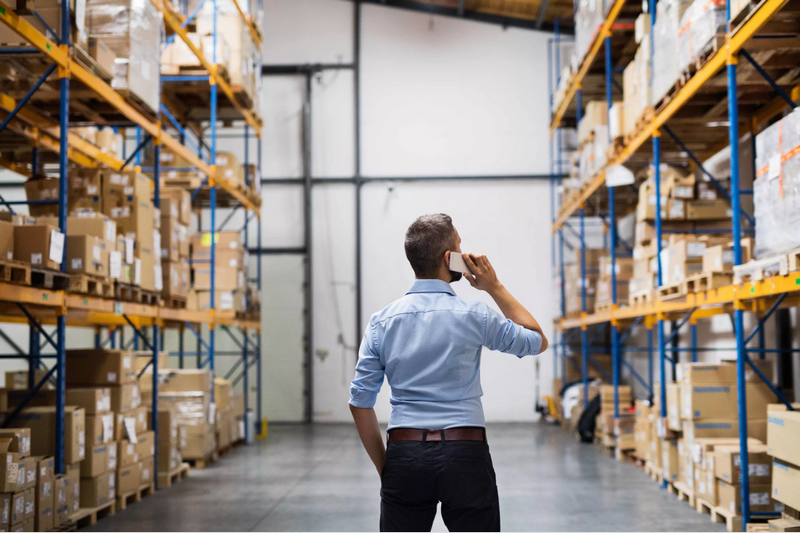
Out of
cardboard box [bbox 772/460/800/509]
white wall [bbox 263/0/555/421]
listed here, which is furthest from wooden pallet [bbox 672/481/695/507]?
white wall [bbox 263/0/555/421]

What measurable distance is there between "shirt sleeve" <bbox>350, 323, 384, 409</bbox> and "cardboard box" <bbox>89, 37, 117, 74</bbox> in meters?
5.22

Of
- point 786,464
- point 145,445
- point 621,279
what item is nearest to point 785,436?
point 786,464

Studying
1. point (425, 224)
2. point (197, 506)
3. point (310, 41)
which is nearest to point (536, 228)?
point (310, 41)

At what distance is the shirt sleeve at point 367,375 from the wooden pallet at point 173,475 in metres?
6.80

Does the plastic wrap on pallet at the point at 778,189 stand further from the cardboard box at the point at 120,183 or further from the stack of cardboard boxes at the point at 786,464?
the cardboard box at the point at 120,183

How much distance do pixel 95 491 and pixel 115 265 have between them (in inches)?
76.1

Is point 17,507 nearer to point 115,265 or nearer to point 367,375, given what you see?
point 115,265

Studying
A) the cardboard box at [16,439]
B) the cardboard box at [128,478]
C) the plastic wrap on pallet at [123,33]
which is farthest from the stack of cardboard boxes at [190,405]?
the cardboard box at [16,439]

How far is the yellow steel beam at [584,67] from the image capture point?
9930 mm

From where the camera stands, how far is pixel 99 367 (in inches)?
285

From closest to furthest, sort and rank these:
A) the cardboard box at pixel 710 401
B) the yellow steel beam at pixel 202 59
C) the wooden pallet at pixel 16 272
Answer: the wooden pallet at pixel 16 272
the cardboard box at pixel 710 401
the yellow steel beam at pixel 202 59

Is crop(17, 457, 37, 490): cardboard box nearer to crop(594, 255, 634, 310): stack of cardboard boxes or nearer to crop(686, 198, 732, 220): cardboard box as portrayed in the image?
crop(686, 198, 732, 220): cardboard box

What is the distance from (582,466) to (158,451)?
4.99 m

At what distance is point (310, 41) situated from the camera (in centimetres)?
1661
